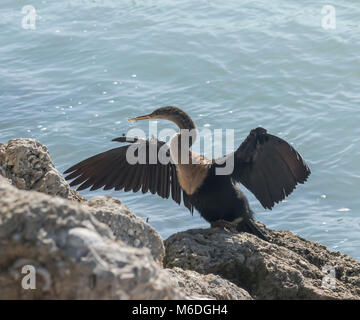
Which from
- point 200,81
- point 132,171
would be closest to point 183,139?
point 132,171

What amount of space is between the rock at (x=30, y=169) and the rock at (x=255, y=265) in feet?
2.84

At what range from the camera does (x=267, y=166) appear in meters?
5.79

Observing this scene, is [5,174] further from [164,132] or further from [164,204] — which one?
[164,132]

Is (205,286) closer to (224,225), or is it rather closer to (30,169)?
(30,169)

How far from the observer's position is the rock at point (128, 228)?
3.40m

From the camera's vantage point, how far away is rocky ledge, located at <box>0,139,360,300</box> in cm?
238

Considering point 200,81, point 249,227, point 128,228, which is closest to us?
point 128,228

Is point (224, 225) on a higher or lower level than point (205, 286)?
lower

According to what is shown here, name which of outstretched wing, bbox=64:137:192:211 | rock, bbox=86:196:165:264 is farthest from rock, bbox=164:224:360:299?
outstretched wing, bbox=64:137:192:211

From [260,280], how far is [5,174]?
1.69m

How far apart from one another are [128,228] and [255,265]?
4.42 ft

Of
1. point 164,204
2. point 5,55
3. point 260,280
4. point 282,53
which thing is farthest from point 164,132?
point 260,280

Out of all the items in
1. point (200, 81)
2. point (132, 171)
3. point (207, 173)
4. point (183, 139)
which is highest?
point (183, 139)

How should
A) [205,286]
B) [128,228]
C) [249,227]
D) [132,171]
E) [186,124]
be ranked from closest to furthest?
[128,228] < [205,286] < [249,227] < [186,124] < [132,171]
